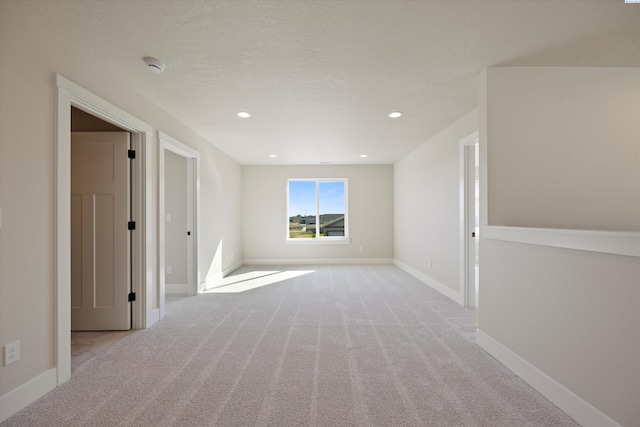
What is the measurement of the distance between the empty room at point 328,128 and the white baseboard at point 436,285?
0.35ft

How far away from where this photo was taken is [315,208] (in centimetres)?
739

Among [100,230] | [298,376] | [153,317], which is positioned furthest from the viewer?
[153,317]

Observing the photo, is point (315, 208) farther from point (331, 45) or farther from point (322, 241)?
point (331, 45)

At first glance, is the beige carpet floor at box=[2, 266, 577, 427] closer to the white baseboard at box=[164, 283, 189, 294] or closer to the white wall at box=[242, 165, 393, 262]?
the white baseboard at box=[164, 283, 189, 294]

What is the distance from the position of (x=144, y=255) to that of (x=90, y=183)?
3.01 ft

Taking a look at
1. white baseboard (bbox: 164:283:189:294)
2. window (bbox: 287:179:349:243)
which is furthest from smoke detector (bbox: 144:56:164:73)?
window (bbox: 287:179:349:243)

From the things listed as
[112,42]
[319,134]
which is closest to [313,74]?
[112,42]

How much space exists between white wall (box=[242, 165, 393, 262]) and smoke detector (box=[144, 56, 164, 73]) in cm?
479

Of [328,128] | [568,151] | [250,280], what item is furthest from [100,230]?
[568,151]

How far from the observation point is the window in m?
7.38

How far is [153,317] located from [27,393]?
1.43 meters

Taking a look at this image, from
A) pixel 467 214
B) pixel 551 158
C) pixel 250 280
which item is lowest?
pixel 250 280

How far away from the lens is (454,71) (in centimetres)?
258

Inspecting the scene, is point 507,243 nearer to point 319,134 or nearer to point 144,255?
point 319,134
